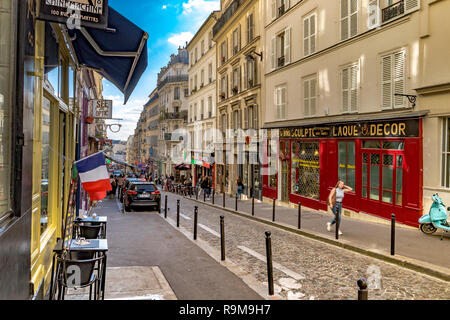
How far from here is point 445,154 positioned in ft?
39.0

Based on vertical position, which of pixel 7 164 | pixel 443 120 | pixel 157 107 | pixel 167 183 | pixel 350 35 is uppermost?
pixel 157 107

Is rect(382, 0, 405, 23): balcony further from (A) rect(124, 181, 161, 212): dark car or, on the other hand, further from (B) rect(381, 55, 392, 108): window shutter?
(A) rect(124, 181, 161, 212): dark car

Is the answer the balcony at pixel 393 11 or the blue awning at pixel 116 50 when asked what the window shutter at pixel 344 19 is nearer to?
the balcony at pixel 393 11

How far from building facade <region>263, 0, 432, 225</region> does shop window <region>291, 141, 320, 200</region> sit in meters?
0.05

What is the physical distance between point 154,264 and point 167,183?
113ft

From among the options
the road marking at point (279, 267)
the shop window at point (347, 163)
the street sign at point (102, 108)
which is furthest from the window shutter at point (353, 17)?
the street sign at point (102, 108)

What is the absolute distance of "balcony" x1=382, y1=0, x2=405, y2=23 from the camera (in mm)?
13406

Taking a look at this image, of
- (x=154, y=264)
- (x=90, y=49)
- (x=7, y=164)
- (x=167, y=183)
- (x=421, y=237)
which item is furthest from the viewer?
(x=167, y=183)

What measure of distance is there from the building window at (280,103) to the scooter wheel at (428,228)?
443 inches

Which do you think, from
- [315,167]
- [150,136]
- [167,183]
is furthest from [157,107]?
[315,167]

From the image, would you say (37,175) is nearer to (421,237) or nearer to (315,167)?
(421,237)

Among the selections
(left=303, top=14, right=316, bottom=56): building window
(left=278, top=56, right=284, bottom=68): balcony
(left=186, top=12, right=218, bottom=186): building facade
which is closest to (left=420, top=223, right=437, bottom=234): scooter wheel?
(left=303, top=14, right=316, bottom=56): building window

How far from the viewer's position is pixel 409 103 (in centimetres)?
1304
